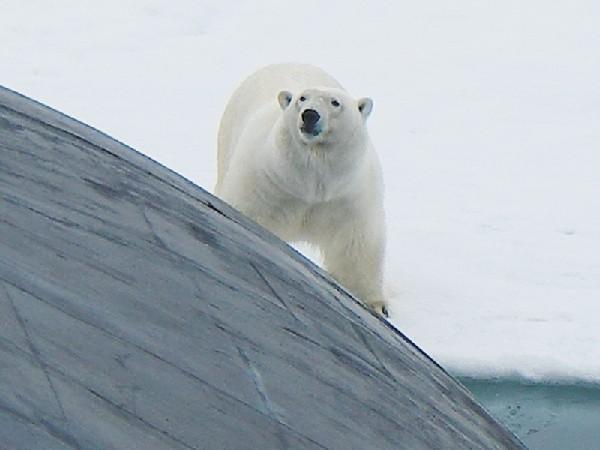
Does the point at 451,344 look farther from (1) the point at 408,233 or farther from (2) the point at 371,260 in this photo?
(1) the point at 408,233

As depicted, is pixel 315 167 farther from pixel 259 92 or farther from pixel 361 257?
pixel 259 92

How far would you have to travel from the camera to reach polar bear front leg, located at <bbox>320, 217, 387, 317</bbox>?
134 inches

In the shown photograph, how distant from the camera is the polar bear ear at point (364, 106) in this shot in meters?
3.26

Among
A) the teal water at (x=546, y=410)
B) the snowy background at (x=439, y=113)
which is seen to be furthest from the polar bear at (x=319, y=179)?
the teal water at (x=546, y=410)

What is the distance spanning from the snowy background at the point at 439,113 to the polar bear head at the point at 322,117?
49 centimetres

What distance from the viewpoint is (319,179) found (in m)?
3.26

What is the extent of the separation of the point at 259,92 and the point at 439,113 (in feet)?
5.44

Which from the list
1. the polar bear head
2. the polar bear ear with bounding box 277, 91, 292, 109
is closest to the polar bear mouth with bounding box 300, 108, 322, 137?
the polar bear head

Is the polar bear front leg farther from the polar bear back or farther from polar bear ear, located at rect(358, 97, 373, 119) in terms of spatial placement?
the polar bear back

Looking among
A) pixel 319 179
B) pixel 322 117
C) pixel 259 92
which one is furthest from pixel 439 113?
pixel 322 117

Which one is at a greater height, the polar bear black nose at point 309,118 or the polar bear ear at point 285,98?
the polar bear ear at point 285,98

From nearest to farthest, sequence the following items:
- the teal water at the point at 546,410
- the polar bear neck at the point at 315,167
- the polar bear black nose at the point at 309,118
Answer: the teal water at the point at 546,410 → the polar bear black nose at the point at 309,118 → the polar bear neck at the point at 315,167

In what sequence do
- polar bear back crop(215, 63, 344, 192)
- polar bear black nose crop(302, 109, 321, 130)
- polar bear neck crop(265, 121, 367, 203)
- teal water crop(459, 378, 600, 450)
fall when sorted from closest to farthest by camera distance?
1. teal water crop(459, 378, 600, 450)
2. polar bear black nose crop(302, 109, 321, 130)
3. polar bear neck crop(265, 121, 367, 203)
4. polar bear back crop(215, 63, 344, 192)

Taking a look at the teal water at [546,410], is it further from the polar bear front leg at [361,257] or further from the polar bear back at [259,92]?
the polar bear back at [259,92]
